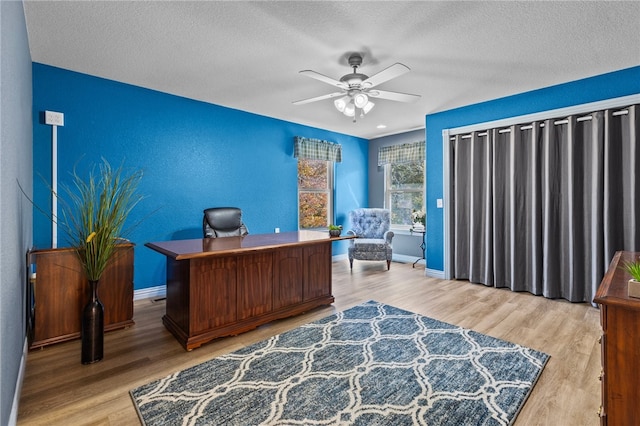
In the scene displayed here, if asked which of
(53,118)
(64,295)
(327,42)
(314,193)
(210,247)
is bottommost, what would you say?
(64,295)

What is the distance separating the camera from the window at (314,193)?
5422 millimetres

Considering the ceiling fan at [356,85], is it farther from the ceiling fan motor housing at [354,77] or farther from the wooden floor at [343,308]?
the wooden floor at [343,308]

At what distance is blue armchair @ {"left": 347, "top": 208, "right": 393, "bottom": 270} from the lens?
504 cm

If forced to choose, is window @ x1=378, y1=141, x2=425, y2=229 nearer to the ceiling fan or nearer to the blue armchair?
the blue armchair

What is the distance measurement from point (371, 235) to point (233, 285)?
3429 mm

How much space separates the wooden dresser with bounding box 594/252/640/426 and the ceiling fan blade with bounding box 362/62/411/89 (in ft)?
6.29

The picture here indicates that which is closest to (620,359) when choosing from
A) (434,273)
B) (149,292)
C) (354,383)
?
(354,383)

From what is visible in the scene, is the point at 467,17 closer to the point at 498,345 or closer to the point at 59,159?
the point at 498,345

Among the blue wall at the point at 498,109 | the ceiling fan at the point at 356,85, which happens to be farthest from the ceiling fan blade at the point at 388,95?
the blue wall at the point at 498,109

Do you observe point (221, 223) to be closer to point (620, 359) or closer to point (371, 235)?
point (371, 235)

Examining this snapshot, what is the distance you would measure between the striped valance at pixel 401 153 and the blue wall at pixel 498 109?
747 mm

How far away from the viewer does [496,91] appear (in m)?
3.71

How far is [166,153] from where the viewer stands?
377cm

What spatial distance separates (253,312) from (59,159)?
2444 mm
